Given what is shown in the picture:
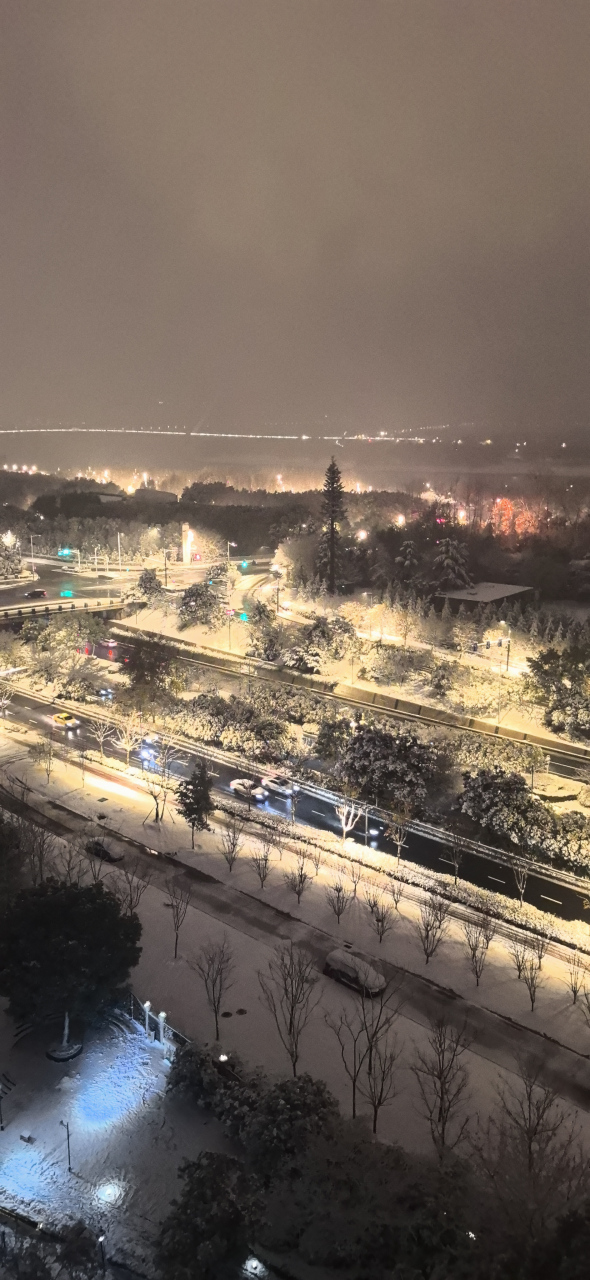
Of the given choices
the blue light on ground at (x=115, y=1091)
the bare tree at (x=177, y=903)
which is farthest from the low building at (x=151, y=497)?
the blue light on ground at (x=115, y=1091)

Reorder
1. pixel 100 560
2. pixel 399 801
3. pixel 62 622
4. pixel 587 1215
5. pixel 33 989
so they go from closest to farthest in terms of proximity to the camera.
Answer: pixel 587 1215 < pixel 33 989 < pixel 399 801 < pixel 62 622 < pixel 100 560

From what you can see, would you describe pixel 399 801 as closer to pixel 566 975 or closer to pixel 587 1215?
pixel 566 975

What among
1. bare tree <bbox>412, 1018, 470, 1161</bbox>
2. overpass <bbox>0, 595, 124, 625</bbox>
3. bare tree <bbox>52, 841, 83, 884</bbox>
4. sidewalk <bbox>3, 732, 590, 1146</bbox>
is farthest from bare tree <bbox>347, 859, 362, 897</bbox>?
overpass <bbox>0, 595, 124, 625</bbox>

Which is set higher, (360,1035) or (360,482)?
(360,482)

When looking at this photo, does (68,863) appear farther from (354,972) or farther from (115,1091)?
(354,972)

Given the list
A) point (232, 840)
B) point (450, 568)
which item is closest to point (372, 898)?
point (232, 840)

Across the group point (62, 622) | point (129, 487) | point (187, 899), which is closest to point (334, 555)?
point (62, 622)
